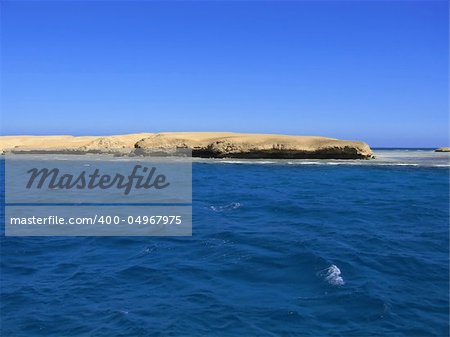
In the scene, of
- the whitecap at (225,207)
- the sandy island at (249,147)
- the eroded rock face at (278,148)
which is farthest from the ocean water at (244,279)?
the sandy island at (249,147)

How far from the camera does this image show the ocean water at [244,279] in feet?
22.5

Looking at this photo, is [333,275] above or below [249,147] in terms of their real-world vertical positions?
below

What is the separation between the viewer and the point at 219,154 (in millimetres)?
50406

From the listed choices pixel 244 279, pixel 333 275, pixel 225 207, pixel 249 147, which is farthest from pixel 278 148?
pixel 244 279

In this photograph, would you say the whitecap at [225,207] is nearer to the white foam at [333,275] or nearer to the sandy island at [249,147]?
the white foam at [333,275]

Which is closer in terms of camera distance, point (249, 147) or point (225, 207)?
point (225, 207)

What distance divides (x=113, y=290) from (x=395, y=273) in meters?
5.99

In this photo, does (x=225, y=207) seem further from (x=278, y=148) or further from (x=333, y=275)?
(x=278, y=148)

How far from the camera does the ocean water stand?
6871mm

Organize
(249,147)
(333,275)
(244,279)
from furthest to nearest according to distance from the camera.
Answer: (249,147), (333,275), (244,279)

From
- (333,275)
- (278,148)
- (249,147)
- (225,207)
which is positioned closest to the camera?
(333,275)

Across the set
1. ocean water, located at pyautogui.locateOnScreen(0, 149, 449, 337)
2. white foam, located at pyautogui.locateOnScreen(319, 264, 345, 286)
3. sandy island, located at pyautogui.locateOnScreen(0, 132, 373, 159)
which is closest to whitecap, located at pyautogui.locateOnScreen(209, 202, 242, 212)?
ocean water, located at pyautogui.locateOnScreen(0, 149, 449, 337)

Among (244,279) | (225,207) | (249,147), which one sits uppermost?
(249,147)

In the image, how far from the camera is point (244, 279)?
8.98m
